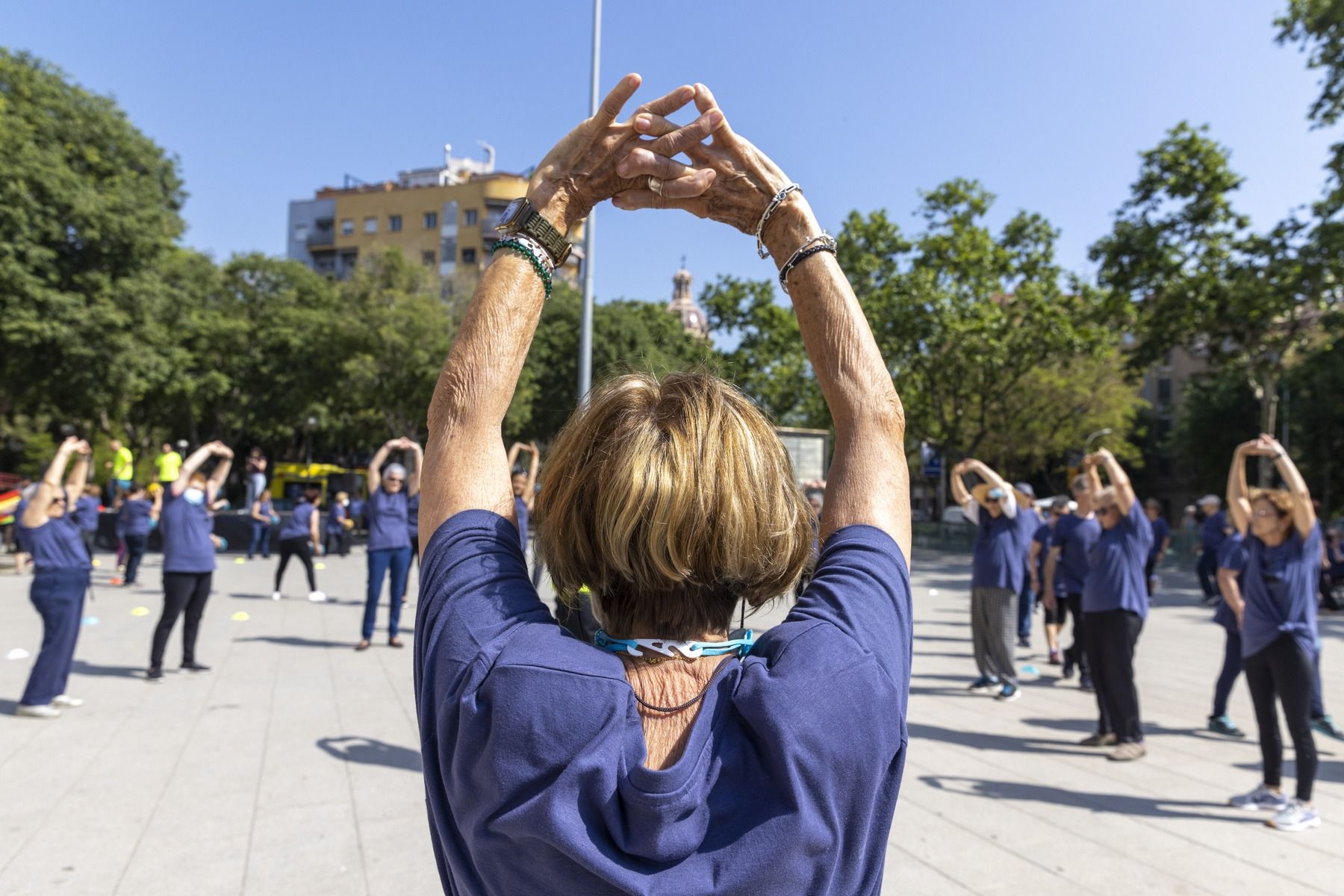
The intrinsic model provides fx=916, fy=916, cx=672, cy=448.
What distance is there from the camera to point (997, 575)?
788 centimetres

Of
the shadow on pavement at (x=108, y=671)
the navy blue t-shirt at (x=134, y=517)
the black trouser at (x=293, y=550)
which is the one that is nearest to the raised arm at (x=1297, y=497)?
the shadow on pavement at (x=108, y=671)

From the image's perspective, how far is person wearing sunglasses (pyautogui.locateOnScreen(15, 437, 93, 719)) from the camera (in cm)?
673

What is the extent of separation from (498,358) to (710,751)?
65 centimetres

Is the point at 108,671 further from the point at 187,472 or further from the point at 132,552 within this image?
the point at 132,552

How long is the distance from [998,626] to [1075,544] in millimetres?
1142

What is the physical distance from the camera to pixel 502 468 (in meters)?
1.36

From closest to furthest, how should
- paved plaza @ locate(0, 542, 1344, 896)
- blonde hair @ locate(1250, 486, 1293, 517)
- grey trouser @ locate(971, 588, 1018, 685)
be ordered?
1. paved plaza @ locate(0, 542, 1344, 896)
2. blonde hair @ locate(1250, 486, 1293, 517)
3. grey trouser @ locate(971, 588, 1018, 685)

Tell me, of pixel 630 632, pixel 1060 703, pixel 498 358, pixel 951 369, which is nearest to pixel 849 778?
pixel 630 632

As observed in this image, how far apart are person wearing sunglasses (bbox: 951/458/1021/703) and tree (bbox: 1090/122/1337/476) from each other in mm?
15782

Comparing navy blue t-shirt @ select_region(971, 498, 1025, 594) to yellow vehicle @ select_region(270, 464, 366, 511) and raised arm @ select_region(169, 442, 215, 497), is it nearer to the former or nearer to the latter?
raised arm @ select_region(169, 442, 215, 497)

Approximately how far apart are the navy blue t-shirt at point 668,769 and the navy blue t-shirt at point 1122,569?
584 centimetres

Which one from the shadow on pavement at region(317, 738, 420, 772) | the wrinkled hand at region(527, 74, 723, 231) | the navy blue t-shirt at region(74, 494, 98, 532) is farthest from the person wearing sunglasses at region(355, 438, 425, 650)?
the wrinkled hand at region(527, 74, 723, 231)

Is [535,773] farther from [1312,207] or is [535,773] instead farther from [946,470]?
[946,470]

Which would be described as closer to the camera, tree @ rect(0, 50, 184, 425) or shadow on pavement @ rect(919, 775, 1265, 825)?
shadow on pavement @ rect(919, 775, 1265, 825)
